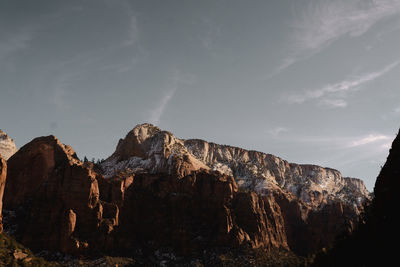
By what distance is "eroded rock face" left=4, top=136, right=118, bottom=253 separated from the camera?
14750 cm

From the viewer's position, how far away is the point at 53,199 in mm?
158125

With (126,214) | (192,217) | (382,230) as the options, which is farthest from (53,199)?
(382,230)

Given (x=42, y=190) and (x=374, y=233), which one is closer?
(x=374, y=233)

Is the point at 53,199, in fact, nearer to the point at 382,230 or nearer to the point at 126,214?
the point at 126,214

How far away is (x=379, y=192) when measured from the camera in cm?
7319

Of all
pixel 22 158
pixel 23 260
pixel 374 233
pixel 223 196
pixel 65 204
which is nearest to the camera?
pixel 374 233

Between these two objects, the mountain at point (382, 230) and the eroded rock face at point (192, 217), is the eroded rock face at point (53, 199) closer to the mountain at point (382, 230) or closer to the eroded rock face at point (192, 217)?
the eroded rock face at point (192, 217)

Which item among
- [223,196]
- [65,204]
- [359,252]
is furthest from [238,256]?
[359,252]

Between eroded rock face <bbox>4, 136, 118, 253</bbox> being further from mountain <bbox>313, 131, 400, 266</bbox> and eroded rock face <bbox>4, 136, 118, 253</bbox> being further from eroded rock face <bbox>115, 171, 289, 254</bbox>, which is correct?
mountain <bbox>313, 131, 400, 266</bbox>

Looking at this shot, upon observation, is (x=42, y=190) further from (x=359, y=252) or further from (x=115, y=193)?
(x=359, y=252)

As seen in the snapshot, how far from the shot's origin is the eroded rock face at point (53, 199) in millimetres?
147500

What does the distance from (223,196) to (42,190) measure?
79134mm

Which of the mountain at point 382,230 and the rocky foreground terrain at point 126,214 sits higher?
the rocky foreground terrain at point 126,214

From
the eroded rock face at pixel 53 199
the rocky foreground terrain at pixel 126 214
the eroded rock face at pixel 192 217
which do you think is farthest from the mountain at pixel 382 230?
the eroded rock face at pixel 53 199
